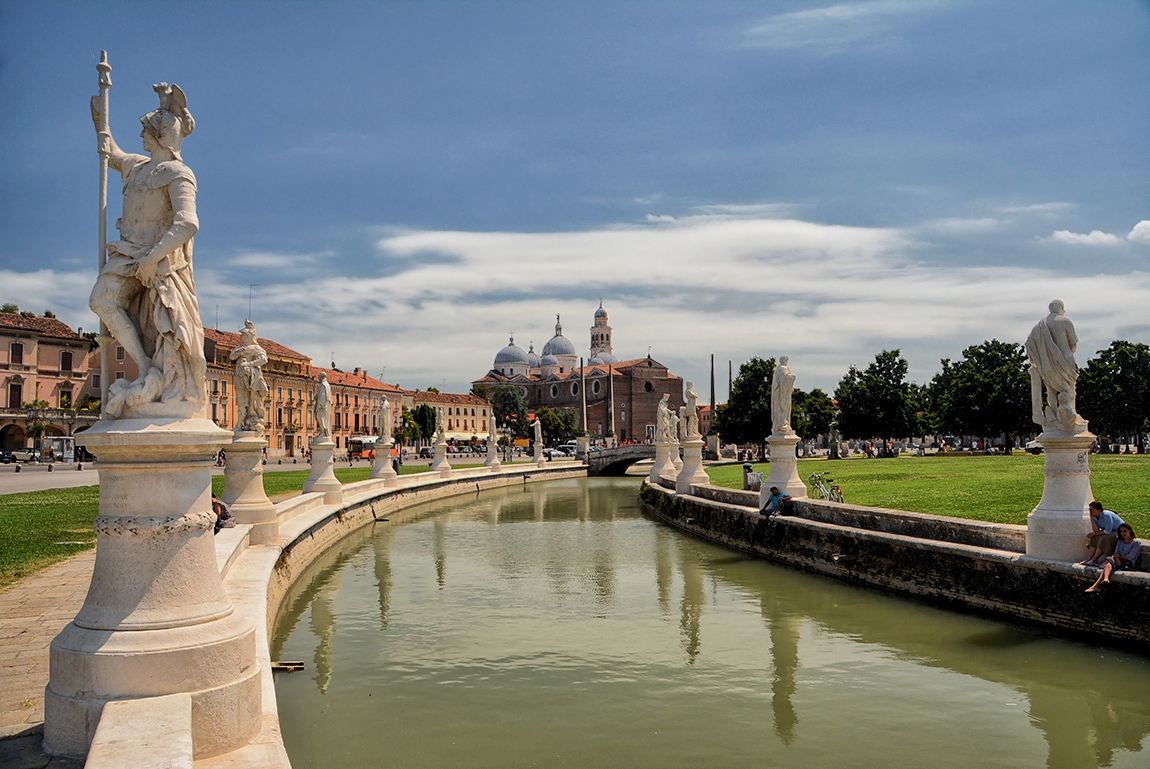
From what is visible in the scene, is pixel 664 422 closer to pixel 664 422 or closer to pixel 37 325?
pixel 664 422

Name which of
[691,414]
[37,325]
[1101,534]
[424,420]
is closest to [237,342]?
[37,325]

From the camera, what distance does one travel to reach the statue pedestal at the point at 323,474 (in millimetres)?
21703

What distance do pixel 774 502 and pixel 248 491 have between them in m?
10.5

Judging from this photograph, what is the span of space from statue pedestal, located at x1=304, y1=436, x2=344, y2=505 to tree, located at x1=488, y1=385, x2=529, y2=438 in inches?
3703

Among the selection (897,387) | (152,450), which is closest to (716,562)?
(152,450)

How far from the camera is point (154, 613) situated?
4312 mm

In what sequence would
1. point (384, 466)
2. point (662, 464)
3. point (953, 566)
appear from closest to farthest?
point (953, 566) < point (384, 466) < point (662, 464)

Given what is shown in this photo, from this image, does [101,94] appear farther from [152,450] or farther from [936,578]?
[936,578]

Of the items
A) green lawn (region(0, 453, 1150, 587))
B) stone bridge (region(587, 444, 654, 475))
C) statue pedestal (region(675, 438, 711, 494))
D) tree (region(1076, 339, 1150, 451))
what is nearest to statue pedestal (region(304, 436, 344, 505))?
green lawn (region(0, 453, 1150, 587))

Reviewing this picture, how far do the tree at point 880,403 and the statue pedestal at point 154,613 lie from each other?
6219 cm

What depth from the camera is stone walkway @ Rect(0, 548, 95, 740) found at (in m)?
5.11

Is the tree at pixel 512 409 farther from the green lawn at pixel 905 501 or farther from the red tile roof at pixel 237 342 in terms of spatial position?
the green lawn at pixel 905 501

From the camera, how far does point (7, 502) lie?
849 inches

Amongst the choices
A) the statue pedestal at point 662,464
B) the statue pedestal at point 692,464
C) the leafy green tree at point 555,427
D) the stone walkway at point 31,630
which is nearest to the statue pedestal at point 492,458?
the statue pedestal at point 662,464
